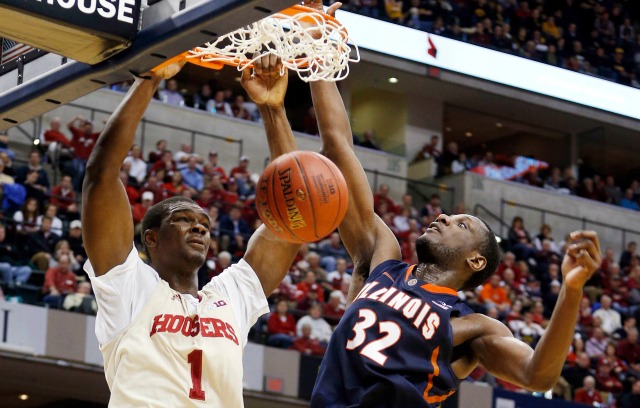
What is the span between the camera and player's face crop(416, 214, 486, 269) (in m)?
4.25

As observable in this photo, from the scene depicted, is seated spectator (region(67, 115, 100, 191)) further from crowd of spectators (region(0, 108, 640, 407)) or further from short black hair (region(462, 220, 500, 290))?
short black hair (region(462, 220, 500, 290))

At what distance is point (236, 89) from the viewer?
20.0 metres

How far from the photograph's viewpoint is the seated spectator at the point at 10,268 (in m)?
10.6

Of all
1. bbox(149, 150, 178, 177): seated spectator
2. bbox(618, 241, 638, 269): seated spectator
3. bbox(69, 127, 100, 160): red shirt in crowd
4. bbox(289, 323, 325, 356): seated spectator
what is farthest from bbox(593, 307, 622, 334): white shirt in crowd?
bbox(69, 127, 100, 160): red shirt in crowd

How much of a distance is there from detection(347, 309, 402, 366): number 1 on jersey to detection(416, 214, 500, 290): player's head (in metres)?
0.41

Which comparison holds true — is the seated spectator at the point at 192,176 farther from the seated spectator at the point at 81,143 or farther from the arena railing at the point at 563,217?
the arena railing at the point at 563,217

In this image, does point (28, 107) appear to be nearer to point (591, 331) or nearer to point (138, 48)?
point (138, 48)

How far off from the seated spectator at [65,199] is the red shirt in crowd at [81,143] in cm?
105

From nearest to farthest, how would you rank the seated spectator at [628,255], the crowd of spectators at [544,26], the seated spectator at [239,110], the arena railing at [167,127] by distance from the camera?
the arena railing at [167,127] < the seated spectator at [239,110] < the seated spectator at [628,255] < the crowd of spectators at [544,26]

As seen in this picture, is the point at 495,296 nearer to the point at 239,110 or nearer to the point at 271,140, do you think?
the point at 239,110

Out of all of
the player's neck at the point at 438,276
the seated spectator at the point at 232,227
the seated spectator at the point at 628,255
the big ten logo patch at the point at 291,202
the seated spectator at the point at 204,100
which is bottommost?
the player's neck at the point at 438,276

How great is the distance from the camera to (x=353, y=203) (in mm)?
4527

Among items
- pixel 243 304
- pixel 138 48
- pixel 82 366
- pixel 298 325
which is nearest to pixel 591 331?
pixel 298 325

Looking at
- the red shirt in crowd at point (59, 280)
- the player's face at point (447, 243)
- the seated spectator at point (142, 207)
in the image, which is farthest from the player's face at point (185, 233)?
the seated spectator at point (142, 207)
